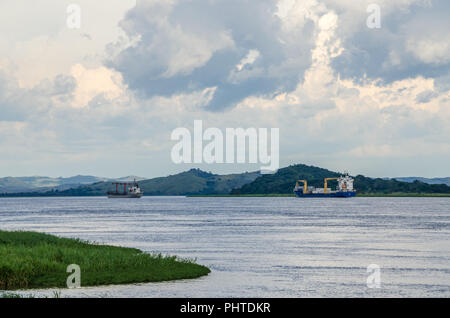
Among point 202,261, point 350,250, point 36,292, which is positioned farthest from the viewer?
point 350,250

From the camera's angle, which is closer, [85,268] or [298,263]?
[85,268]

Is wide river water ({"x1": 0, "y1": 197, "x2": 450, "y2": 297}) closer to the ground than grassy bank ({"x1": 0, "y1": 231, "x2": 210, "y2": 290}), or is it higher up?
closer to the ground

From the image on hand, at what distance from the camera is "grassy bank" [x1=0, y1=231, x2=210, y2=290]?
136 ft

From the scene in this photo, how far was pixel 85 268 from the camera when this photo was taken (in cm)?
4519

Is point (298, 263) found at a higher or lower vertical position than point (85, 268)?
lower

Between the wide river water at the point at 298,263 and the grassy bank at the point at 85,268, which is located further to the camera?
the grassy bank at the point at 85,268

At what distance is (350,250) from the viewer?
69.4 m

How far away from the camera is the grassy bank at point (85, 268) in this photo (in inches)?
1628

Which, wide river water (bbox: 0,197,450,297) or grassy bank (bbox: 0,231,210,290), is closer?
Answer: wide river water (bbox: 0,197,450,297)

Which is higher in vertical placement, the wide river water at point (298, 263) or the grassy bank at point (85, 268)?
the grassy bank at point (85, 268)
